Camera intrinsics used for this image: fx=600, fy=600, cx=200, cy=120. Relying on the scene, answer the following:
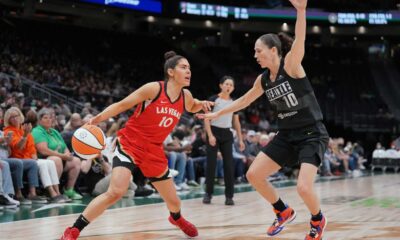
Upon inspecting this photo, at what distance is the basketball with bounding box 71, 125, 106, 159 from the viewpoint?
5133 millimetres

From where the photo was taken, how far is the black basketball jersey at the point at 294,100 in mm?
4887

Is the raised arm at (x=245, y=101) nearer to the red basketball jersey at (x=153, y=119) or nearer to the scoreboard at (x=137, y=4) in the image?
the red basketball jersey at (x=153, y=119)

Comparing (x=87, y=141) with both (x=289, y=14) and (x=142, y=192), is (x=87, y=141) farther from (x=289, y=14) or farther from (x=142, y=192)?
(x=289, y=14)

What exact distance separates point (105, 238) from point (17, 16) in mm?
22045

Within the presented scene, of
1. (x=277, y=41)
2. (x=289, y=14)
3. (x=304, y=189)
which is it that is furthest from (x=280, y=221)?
(x=289, y=14)

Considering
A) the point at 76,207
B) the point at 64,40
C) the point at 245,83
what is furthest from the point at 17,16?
the point at 76,207

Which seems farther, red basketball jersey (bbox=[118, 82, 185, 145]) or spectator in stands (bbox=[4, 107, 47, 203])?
spectator in stands (bbox=[4, 107, 47, 203])

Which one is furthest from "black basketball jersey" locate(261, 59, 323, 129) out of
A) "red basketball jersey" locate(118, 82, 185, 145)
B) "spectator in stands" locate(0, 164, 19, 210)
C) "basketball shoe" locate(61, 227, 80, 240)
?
"spectator in stands" locate(0, 164, 19, 210)

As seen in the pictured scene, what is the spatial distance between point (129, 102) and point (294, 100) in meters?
1.36

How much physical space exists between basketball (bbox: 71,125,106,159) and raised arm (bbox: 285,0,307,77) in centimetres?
174

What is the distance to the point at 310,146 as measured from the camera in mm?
4867

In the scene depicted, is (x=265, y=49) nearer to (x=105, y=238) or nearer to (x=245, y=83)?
(x=105, y=238)

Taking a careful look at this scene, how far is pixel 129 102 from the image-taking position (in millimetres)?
4980

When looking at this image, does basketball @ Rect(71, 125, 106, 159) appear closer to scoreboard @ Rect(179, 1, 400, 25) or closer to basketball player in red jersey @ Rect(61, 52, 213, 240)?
basketball player in red jersey @ Rect(61, 52, 213, 240)
